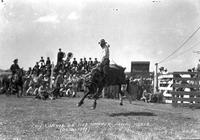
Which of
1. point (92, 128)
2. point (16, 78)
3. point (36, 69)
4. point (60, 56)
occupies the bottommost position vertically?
point (92, 128)

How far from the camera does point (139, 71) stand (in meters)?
29.0

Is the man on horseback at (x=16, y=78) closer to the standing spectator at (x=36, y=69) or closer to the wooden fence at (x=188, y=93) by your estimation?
the standing spectator at (x=36, y=69)

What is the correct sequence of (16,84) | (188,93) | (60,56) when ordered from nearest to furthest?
(188,93) < (16,84) < (60,56)

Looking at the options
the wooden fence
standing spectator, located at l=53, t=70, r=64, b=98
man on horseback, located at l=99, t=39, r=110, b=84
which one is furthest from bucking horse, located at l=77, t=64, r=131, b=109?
standing spectator, located at l=53, t=70, r=64, b=98

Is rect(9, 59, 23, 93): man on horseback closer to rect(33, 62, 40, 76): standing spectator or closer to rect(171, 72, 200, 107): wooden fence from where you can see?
rect(33, 62, 40, 76): standing spectator

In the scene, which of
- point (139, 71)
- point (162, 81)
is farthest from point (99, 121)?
point (139, 71)

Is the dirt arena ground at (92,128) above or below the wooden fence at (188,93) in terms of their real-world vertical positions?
below

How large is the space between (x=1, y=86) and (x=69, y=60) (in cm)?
567

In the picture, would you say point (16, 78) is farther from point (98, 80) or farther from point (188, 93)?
point (98, 80)

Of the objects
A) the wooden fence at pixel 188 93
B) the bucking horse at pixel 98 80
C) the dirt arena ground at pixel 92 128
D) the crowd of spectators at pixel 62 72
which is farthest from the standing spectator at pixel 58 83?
the dirt arena ground at pixel 92 128

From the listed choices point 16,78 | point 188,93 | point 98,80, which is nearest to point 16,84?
point 16,78

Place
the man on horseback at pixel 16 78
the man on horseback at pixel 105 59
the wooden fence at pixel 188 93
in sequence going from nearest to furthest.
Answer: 1. the man on horseback at pixel 105 59
2. the wooden fence at pixel 188 93
3. the man on horseback at pixel 16 78

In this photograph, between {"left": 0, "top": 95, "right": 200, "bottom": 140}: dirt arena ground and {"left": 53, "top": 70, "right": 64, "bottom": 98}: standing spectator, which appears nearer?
{"left": 0, "top": 95, "right": 200, "bottom": 140}: dirt arena ground

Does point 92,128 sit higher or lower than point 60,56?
lower
